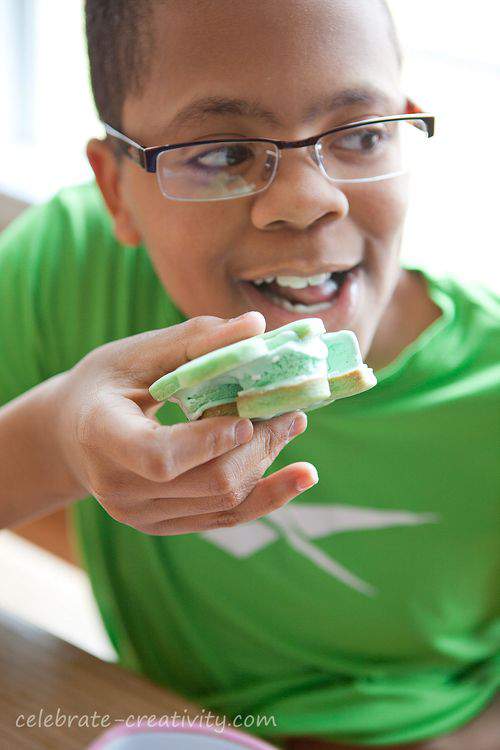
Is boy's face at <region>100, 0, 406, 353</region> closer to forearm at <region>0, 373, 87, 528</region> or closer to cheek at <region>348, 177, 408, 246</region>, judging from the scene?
cheek at <region>348, 177, 408, 246</region>

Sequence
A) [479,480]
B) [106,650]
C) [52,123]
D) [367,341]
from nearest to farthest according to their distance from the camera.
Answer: [367,341] < [479,480] < [106,650] < [52,123]

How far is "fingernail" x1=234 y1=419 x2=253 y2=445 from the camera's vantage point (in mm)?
580

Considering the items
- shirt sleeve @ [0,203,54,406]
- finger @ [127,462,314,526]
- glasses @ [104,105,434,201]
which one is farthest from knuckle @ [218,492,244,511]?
shirt sleeve @ [0,203,54,406]

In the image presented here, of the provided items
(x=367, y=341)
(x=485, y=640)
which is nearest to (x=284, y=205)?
(x=367, y=341)

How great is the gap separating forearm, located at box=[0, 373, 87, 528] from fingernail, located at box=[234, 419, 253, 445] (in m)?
0.26

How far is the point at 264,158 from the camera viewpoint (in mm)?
850

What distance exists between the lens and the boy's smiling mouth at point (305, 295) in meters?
0.88

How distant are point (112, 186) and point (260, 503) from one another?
21.2 inches

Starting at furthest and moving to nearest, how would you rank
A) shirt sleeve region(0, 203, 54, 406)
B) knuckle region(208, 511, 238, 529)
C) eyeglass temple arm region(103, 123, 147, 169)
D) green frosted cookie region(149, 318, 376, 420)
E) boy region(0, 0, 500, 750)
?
1. shirt sleeve region(0, 203, 54, 406)
2. eyeglass temple arm region(103, 123, 147, 169)
3. boy region(0, 0, 500, 750)
4. knuckle region(208, 511, 238, 529)
5. green frosted cookie region(149, 318, 376, 420)

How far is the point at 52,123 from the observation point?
2.28 m

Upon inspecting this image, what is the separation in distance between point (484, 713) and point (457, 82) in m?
1.22

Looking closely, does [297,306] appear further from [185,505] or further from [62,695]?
[62,695]

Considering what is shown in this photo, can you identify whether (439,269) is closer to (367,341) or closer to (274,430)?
(367,341)

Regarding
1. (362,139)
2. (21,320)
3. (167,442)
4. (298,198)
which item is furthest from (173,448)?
(21,320)
